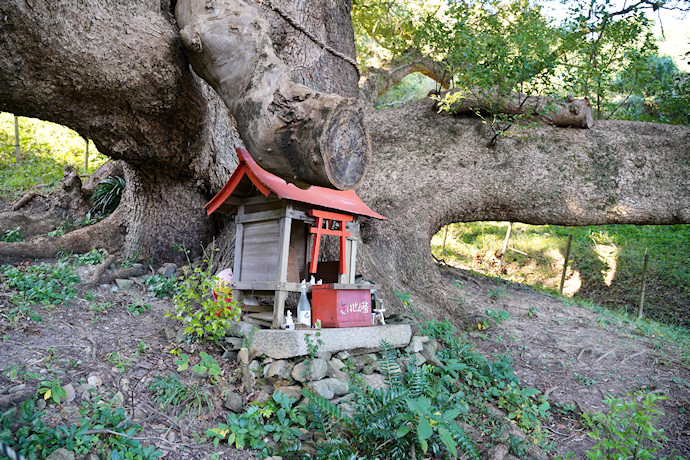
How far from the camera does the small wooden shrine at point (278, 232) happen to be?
3420 mm

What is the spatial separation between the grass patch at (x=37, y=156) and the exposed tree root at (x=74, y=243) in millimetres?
4452

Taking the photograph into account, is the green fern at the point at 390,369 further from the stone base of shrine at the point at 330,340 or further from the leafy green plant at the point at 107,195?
the leafy green plant at the point at 107,195

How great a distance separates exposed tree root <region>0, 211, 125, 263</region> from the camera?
16.0 ft

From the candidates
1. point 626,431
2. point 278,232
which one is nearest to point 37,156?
point 278,232

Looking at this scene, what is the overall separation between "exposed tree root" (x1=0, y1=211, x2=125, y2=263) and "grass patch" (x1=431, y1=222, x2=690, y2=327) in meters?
8.35

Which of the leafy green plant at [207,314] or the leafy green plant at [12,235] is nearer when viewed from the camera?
the leafy green plant at [207,314]

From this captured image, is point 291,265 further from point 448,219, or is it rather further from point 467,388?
point 448,219

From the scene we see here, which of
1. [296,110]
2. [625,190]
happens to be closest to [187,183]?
[296,110]

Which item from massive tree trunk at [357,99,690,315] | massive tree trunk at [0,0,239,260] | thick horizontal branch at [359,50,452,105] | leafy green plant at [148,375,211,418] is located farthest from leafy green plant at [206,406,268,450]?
thick horizontal branch at [359,50,452,105]

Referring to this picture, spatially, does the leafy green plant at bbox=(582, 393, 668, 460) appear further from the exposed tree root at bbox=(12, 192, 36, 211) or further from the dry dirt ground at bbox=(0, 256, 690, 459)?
the exposed tree root at bbox=(12, 192, 36, 211)

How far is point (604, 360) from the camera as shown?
487cm

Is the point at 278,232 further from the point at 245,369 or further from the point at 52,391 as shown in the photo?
the point at 52,391

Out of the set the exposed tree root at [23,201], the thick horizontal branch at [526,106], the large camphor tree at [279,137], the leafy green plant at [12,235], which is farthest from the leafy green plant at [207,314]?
the exposed tree root at [23,201]

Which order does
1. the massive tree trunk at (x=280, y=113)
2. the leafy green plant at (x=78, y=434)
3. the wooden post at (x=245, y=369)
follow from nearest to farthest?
the leafy green plant at (x=78, y=434)
the massive tree trunk at (x=280, y=113)
the wooden post at (x=245, y=369)
